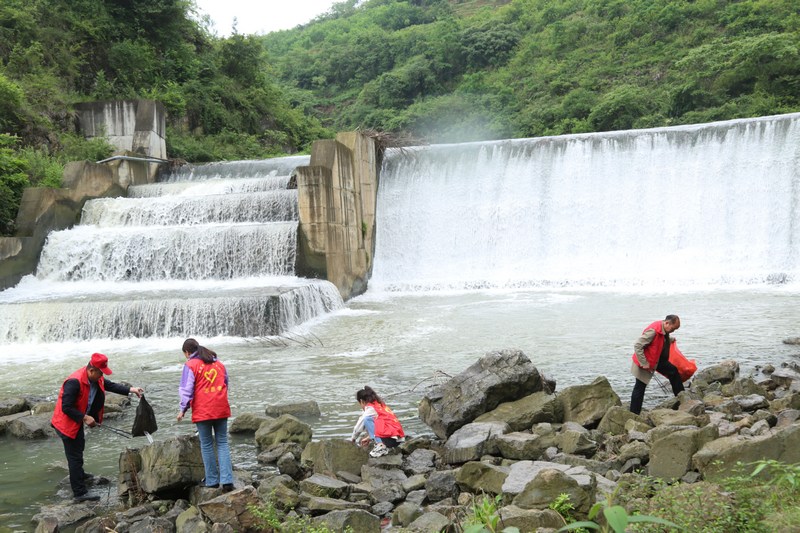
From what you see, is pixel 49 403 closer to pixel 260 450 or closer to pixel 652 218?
pixel 260 450

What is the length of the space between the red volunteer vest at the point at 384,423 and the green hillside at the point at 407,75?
1538 centimetres

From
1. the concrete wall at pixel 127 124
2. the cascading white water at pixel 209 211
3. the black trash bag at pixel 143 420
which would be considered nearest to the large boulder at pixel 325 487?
the black trash bag at pixel 143 420

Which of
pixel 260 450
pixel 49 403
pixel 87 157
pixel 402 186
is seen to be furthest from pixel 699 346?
pixel 87 157

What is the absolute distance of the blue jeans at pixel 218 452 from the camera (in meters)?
5.48

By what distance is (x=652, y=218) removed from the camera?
20531mm

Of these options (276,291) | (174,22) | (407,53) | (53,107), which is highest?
(407,53)

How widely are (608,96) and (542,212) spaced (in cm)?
1504

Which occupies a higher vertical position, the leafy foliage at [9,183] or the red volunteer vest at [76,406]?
the leafy foliage at [9,183]

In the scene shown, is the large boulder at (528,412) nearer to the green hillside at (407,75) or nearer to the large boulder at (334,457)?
the large boulder at (334,457)

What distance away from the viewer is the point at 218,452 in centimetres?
548

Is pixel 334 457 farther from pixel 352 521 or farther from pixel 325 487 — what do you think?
pixel 352 521

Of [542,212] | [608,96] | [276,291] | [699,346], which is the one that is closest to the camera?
[699,346]

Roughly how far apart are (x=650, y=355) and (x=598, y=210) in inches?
573

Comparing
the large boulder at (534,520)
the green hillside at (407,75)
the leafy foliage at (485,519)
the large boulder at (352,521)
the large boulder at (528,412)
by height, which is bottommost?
the large boulder at (352,521)
